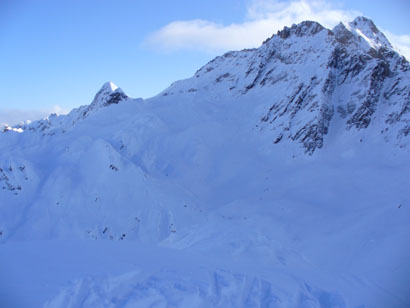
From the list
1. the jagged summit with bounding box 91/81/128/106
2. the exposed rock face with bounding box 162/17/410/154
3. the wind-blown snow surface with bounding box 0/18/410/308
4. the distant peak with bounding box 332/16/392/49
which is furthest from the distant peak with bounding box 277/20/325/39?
the jagged summit with bounding box 91/81/128/106

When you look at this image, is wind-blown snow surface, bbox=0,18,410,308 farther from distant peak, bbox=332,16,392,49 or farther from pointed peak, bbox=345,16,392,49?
pointed peak, bbox=345,16,392,49

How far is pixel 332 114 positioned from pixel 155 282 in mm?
32305

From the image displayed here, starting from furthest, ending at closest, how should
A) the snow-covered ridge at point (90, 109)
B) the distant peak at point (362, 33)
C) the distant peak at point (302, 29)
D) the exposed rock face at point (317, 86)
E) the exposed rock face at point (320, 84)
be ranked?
the distant peak at point (362, 33) → the snow-covered ridge at point (90, 109) → the distant peak at point (302, 29) → the exposed rock face at point (320, 84) → the exposed rock face at point (317, 86)

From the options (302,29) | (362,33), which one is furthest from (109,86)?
(362,33)

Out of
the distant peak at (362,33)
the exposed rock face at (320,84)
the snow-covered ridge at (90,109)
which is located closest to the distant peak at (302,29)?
the exposed rock face at (320,84)

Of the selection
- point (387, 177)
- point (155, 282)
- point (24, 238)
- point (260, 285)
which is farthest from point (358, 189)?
point (24, 238)

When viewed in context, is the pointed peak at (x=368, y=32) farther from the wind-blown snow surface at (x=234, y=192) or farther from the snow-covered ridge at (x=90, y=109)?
the snow-covered ridge at (x=90, y=109)

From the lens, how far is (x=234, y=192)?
3030cm

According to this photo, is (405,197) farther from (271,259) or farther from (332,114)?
(332,114)

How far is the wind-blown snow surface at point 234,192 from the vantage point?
9.64 meters

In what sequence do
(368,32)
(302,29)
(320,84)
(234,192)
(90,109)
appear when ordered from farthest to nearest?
1. (90,109)
2. (368,32)
3. (302,29)
4. (320,84)
5. (234,192)

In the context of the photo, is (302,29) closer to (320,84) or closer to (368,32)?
(368,32)

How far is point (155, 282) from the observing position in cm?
923

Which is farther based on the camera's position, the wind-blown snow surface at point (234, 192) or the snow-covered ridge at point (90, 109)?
the snow-covered ridge at point (90, 109)
